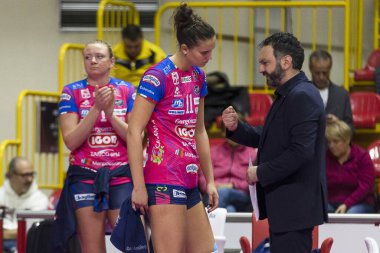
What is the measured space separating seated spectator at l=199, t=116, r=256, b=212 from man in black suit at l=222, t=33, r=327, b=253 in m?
3.05

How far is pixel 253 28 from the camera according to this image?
10711mm

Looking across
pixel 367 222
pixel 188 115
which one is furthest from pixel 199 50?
pixel 367 222

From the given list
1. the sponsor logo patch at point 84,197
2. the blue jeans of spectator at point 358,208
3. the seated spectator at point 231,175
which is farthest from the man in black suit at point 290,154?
the seated spectator at point 231,175

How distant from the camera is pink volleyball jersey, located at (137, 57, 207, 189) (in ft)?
15.9

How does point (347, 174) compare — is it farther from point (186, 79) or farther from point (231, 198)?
point (186, 79)

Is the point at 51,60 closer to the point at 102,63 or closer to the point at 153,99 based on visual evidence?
the point at 102,63

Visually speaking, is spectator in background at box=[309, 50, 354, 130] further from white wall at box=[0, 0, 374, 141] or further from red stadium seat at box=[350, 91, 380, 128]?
white wall at box=[0, 0, 374, 141]

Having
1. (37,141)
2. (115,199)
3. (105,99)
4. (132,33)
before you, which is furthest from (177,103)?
(37,141)

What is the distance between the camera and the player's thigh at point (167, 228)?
15.7ft

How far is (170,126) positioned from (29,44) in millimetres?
6579

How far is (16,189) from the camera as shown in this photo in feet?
28.6

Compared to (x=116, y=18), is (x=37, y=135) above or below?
below

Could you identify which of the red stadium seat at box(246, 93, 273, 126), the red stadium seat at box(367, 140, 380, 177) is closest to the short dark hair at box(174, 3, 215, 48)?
the red stadium seat at box(367, 140, 380, 177)

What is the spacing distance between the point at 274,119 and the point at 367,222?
1.49 m
